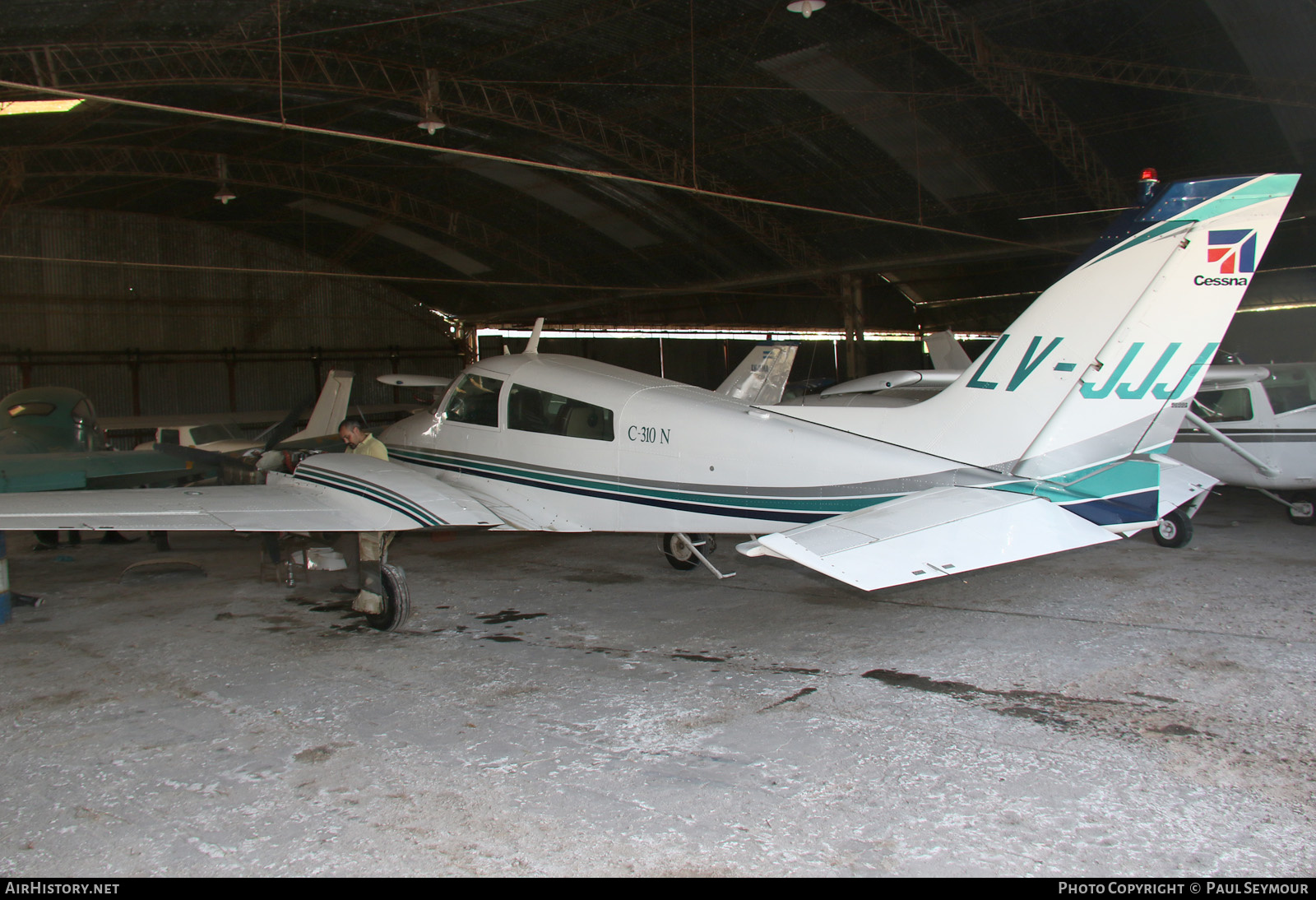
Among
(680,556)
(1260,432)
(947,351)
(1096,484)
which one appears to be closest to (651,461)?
(680,556)

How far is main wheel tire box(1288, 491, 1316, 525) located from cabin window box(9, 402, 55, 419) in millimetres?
17915

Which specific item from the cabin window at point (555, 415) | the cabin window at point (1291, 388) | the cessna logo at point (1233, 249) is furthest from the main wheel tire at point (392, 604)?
the cabin window at point (1291, 388)

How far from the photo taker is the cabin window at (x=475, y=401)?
820cm

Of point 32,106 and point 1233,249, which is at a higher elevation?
point 32,106

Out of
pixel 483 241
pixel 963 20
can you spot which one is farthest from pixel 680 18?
pixel 483 241

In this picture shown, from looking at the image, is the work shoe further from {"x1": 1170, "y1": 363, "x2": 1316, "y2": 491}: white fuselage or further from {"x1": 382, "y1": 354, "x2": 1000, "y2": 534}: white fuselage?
{"x1": 1170, "y1": 363, "x2": 1316, "y2": 491}: white fuselage

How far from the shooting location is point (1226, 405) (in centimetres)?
1123

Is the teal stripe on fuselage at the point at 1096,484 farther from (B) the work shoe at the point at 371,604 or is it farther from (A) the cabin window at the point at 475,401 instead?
(B) the work shoe at the point at 371,604

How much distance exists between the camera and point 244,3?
47.6 ft

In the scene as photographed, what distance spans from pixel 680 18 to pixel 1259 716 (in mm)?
14485

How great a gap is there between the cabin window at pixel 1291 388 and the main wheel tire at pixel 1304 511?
123 centimetres

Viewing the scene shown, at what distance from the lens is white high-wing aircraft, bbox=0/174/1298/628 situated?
509cm

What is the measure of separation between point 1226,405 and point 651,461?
8.59 m

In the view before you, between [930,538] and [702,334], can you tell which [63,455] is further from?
[702,334]
